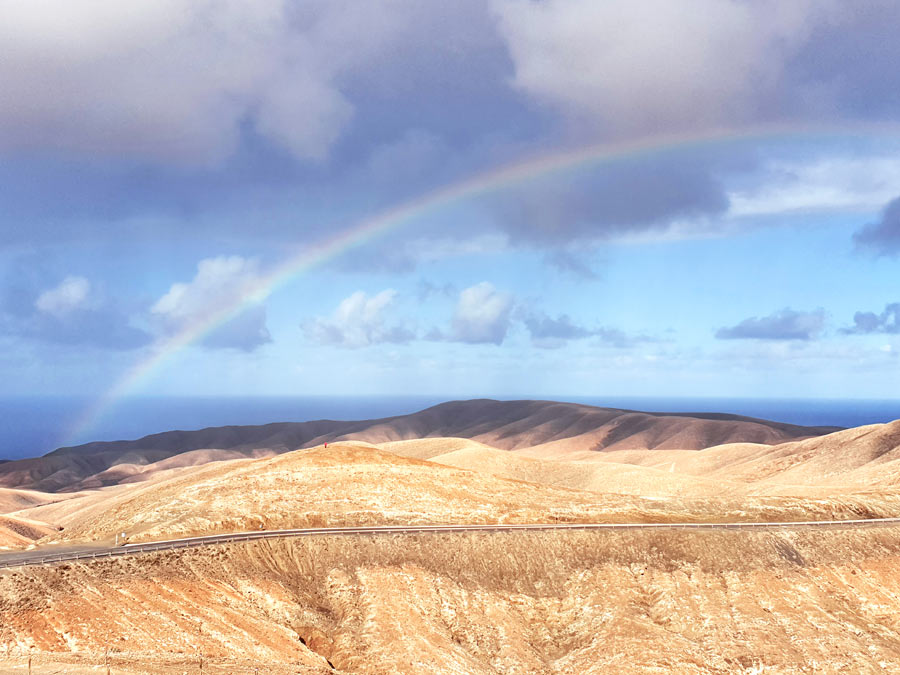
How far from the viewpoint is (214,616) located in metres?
51.3

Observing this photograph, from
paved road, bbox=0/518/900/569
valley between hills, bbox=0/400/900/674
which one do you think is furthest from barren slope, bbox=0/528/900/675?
paved road, bbox=0/518/900/569

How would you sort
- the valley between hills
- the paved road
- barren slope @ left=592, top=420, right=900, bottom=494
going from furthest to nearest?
barren slope @ left=592, top=420, right=900, bottom=494 < the paved road < the valley between hills

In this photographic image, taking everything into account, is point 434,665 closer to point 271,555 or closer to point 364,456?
point 271,555

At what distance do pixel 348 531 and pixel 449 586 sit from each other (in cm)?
1236

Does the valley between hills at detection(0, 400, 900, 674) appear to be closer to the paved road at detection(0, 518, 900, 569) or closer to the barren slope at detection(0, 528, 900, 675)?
the barren slope at detection(0, 528, 900, 675)

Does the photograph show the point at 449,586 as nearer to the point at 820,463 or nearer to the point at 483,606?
the point at 483,606

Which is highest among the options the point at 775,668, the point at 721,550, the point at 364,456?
the point at 364,456

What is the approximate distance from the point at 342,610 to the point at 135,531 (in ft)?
72.2

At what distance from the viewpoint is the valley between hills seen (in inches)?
1908

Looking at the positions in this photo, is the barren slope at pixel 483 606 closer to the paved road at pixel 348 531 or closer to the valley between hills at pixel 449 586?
the valley between hills at pixel 449 586

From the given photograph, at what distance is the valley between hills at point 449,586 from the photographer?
48.5 m

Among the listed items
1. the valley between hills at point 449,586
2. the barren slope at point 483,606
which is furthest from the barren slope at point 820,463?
the barren slope at point 483,606

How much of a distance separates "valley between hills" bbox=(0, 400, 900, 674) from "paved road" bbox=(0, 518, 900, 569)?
147cm

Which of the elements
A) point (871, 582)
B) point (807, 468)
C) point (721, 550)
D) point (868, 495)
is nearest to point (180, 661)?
point (721, 550)
